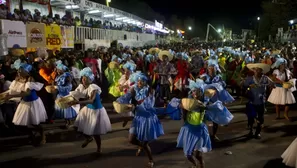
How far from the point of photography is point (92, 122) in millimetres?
6117

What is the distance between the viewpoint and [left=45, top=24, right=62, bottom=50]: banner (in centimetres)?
1325

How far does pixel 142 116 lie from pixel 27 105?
2.99m

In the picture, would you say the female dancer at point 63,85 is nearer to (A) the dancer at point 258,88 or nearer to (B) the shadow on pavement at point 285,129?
(A) the dancer at point 258,88

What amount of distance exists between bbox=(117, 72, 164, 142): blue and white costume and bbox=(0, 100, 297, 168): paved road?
2.46 ft

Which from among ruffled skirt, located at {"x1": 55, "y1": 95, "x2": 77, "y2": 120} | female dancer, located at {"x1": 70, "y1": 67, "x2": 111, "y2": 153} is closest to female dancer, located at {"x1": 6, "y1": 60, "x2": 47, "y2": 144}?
ruffled skirt, located at {"x1": 55, "y1": 95, "x2": 77, "y2": 120}

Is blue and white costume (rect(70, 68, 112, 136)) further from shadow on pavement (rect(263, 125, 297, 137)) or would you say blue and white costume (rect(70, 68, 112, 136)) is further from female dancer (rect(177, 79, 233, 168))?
shadow on pavement (rect(263, 125, 297, 137))

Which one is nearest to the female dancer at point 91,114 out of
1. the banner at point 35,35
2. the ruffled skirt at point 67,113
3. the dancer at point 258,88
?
the ruffled skirt at point 67,113

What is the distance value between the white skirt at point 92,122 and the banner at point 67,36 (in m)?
9.19

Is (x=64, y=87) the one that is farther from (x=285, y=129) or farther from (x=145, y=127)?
(x=285, y=129)

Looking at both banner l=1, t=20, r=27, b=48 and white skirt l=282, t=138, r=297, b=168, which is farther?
banner l=1, t=20, r=27, b=48

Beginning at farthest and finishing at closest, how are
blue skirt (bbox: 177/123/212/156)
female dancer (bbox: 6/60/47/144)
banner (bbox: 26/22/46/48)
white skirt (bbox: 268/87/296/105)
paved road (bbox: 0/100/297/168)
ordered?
banner (bbox: 26/22/46/48), white skirt (bbox: 268/87/296/105), female dancer (bbox: 6/60/47/144), paved road (bbox: 0/100/297/168), blue skirt (bbox: 177/123/212/156)

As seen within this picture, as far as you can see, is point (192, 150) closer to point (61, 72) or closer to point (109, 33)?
point (61, 72)

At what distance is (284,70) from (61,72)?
6583 mm

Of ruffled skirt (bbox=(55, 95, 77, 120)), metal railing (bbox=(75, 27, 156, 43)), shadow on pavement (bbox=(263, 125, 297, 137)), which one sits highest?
metal railing (bbox=(75, 27, 156, 43))
